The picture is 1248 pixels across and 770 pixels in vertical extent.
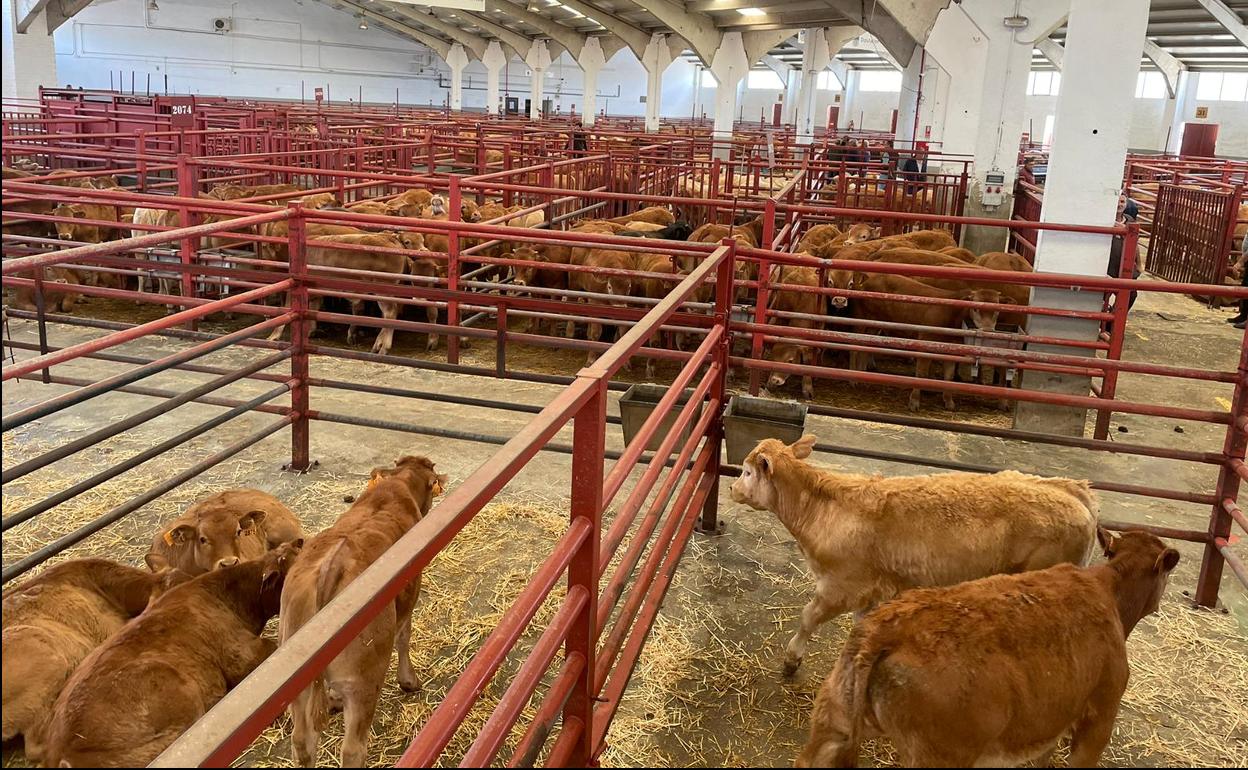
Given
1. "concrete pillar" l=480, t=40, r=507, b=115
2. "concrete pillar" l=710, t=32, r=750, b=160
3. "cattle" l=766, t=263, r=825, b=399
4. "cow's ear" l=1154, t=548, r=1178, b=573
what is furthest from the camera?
"concrete pillar" l=480, t=40, r=507, b=115

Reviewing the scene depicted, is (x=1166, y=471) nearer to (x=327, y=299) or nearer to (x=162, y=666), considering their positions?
(x=162, y=666)

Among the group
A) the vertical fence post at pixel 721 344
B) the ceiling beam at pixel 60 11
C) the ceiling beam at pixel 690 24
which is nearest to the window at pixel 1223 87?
the ceiling beam at pixel 690 24

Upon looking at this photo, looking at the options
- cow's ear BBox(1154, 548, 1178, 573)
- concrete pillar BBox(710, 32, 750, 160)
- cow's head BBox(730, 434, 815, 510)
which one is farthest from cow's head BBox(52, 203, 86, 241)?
concrete pillar BBox(710, 32, 750, 160)

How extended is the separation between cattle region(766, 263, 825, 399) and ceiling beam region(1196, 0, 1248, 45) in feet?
50.8

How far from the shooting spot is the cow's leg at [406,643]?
368cm

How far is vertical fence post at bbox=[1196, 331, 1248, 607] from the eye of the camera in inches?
180

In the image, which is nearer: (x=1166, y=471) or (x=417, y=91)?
(x=1166, y=471)

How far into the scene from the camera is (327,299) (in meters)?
10.5

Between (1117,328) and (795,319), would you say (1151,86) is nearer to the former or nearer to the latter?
(795,319)

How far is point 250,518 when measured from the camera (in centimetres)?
420

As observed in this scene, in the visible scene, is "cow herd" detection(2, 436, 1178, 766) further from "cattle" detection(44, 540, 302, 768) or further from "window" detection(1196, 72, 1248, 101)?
"window" detection(1196, 72, 1248, 101)

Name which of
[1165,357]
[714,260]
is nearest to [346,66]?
[1165,357]

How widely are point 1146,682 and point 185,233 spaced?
471 cm

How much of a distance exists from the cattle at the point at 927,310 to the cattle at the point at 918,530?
166 inches
